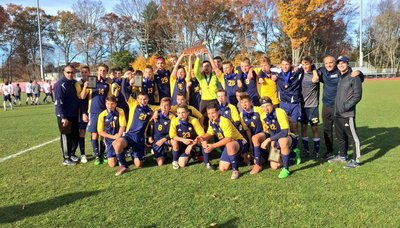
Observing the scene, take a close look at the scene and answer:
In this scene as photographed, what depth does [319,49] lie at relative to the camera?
49688 mm

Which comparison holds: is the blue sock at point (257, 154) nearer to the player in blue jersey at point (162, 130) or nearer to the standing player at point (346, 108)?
the standing player at point (346, 108)

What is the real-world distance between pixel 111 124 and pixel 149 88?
123 cm

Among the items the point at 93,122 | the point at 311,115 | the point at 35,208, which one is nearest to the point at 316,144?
the point at 311,115

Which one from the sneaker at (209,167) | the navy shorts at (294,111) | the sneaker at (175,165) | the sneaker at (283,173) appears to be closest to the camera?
the sneaker at (283,173)

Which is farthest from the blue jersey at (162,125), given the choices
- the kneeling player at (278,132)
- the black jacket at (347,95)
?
the black jacket at (347,95)

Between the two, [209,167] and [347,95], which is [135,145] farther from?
[347,95]

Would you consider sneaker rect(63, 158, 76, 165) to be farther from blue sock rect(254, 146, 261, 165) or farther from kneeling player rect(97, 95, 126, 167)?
blue sock rect(254, 146, 261, 165)

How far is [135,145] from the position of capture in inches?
235

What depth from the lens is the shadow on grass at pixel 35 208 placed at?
387cm

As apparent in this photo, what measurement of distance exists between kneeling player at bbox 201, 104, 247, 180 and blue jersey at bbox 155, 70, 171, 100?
1.87 meters

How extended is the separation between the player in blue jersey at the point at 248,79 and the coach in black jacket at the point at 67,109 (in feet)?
10.7

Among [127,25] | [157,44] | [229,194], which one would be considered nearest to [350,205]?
[229,194]

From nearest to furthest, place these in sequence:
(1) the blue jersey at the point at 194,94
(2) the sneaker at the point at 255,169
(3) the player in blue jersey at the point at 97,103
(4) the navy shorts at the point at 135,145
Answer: (2) the sneaker at the point at 255,169 < (4) the navy shorts at the point at 135,145 < (3) the player in blue jersey at the point at 97,103 < (1) the blue jersey at the point at 194,94

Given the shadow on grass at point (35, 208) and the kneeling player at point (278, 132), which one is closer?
the shadow on grass at point (35, 208)
